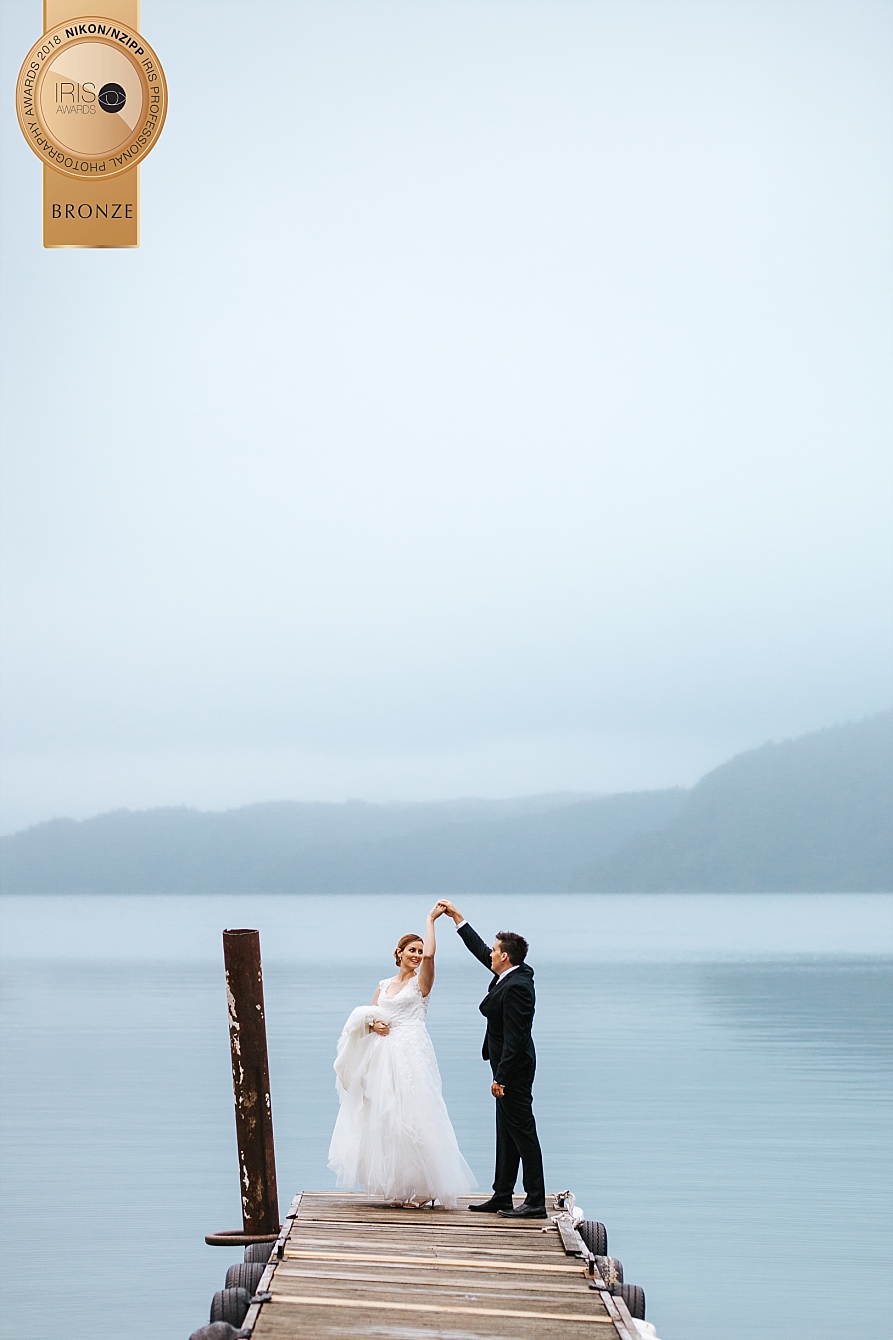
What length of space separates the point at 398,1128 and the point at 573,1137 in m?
12.7

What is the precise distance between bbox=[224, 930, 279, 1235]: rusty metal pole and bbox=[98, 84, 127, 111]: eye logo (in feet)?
17.2

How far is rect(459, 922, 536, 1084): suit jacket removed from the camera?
1023 centimetres

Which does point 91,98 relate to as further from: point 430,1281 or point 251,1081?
point 430,1281

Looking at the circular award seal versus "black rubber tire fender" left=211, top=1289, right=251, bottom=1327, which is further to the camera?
"black rubber tire fender" left=211, top=1289, right=251, bottom=1327

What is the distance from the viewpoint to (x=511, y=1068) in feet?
33.7

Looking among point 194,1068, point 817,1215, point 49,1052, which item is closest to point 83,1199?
point 817,1215

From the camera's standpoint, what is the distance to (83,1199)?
691 inches

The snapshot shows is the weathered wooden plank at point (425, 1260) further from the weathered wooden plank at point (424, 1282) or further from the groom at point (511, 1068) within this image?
the groom at point (511, 1068)

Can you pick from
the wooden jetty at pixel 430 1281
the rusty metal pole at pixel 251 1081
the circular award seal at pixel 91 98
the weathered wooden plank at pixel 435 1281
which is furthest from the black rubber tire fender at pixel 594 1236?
the circular award seal at pixel 91 98

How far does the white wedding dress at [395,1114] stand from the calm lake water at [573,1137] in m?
3.32

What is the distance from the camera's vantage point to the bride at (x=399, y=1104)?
10672 mm

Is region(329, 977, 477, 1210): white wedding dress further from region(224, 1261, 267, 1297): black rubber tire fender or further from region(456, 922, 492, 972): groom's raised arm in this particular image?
region(224, 1261, 267, 1297): black rubber tire fender

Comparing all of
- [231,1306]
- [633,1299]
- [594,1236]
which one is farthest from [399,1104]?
[633,1299]

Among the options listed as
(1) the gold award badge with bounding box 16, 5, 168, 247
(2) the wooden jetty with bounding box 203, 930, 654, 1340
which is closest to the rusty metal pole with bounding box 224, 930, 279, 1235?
(2) the wooden jetty with bounding box 203, 930, 654, 1340
